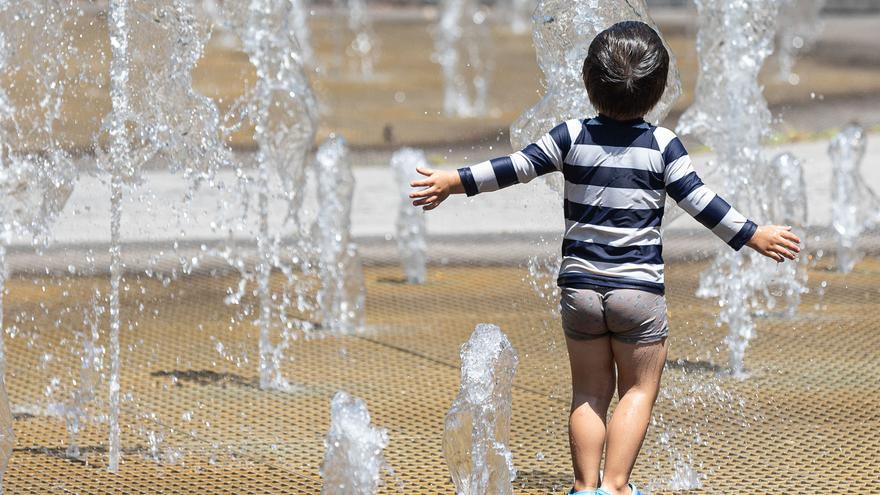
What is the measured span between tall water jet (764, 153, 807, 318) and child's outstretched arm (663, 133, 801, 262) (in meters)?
2.95

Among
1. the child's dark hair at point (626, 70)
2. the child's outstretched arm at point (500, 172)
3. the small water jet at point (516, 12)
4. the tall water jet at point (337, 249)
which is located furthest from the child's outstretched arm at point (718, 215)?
the small water jet at point (516, 12)

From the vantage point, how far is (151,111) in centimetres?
508

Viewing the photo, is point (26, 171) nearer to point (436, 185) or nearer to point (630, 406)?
point (436, 185)

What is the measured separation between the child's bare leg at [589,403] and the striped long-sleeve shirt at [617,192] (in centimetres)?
18

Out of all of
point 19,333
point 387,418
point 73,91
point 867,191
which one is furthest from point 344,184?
point 73,91

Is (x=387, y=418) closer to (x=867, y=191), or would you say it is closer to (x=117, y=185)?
(x=117, y=185)

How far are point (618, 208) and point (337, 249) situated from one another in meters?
3.05

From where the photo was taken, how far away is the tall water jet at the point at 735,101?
6.43 m

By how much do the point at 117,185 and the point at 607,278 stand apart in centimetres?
173

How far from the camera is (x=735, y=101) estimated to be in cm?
653

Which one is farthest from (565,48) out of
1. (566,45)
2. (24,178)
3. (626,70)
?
(24,178)

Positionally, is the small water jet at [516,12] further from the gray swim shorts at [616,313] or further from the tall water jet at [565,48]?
the gray swim shorts at [616,313]

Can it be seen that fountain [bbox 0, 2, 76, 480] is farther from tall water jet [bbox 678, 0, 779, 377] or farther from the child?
tall water jet [bbox 678, 0, 779, 377]

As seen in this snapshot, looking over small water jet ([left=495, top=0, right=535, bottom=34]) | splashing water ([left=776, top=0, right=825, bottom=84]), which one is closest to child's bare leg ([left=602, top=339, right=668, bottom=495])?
splashing water ([left=776, top=0, right=825, bottom=84])
